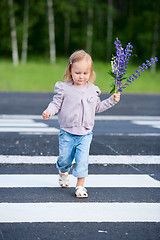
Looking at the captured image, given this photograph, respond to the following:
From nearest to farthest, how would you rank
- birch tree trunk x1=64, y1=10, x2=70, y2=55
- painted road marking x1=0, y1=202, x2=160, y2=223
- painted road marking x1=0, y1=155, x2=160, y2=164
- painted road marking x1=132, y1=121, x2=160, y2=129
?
1. painted road marking x1=0, y1=202, x2=160, y2=223
2. painted road marking x1=0, y1=155, x2=160, y2=164
3. painted road marking x1=132, y1=121, x2=160, y2=129
4. birch tree trunk x1=64, y1=10, x2=70, y2=55

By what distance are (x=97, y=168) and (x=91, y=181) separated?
1.99 feet

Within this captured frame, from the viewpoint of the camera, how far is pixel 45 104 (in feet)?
41.1

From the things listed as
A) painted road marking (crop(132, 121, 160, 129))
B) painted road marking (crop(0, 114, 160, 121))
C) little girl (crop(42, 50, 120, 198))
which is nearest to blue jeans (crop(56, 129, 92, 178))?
Result: little girl (crop(42, 50, 120, 198))

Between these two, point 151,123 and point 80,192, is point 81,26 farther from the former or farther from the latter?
point 80,192

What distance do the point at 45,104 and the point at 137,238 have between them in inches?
369

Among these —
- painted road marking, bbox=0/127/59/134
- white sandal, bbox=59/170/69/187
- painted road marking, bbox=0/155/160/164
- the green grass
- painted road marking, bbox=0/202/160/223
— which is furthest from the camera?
the green grass

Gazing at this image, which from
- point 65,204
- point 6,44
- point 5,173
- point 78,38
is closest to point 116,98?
point 65,204

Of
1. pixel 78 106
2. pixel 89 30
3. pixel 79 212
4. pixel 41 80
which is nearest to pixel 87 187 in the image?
pixel 79 212

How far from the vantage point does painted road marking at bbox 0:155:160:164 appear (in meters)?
5.77

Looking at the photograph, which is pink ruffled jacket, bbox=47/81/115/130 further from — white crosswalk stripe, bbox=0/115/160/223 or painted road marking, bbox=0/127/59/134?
painted road marking, bbox=0/127/59/134

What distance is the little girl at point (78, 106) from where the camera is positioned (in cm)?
420

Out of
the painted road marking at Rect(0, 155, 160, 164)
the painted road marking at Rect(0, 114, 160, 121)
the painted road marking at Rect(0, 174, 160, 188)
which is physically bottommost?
the painted road marking at Rect(0, 114, 160, 121)

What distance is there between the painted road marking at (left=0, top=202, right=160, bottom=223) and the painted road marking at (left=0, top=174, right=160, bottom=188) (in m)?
0.63

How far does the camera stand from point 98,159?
5965 mm
